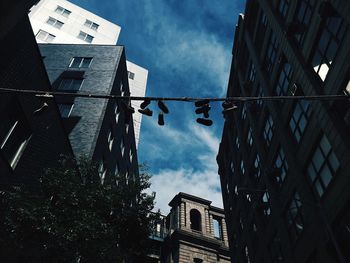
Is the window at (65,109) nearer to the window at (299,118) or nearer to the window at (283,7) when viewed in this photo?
the window at (299,118)

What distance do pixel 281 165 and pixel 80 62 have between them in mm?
21987

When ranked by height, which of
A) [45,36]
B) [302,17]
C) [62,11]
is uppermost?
[62,11]

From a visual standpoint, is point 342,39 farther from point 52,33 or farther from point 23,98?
point 52,33

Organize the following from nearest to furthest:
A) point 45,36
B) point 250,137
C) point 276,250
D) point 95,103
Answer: point 276,250, point 95,103, point 250,137, point 45,36

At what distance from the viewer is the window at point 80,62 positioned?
31047mm

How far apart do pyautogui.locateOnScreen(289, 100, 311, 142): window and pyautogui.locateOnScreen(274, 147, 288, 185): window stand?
2081 mm

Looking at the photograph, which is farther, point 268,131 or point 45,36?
point 45,36

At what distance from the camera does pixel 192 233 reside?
41.7 m

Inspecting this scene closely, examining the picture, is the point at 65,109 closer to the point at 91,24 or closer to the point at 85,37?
the point at 85,37

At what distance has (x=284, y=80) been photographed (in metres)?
21.0

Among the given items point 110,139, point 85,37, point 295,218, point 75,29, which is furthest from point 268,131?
point 75,29

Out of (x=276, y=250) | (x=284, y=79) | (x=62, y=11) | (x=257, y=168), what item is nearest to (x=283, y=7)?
(x=284, y=79)

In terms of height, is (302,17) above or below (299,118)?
above

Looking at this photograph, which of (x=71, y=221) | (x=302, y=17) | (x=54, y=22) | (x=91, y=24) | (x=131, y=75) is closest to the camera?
(x=71, y=221)
